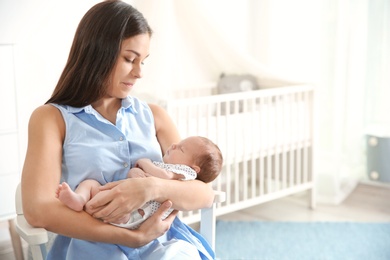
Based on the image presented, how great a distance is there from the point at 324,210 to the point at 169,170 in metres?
2.13

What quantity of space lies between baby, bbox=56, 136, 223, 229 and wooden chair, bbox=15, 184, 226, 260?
86 mm

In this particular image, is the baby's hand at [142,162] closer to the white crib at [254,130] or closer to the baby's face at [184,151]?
the baby's face at [184,151]

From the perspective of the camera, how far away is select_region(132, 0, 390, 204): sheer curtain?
11.1 ft

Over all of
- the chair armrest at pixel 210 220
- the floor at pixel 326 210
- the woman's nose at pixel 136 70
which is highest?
the woman's nose at pixel 136 70

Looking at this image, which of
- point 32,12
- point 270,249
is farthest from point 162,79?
point 270,249

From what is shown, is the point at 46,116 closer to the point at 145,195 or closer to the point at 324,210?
the point at 145,195

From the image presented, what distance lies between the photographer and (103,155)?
1.42 meters

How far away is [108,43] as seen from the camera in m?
1.41

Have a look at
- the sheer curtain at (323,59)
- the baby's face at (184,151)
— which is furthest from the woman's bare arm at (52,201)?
the sheer curtain at (323,59)

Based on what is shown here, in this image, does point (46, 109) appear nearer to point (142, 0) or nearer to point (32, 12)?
point (32, 12)

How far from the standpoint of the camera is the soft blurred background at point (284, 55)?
2.77 m

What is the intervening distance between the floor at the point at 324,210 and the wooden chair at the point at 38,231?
59.8 inches

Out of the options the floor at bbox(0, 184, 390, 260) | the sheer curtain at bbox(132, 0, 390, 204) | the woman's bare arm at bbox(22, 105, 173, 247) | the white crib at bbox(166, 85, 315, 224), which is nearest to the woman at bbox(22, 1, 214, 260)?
the woman's bare arm at bbox(22, 105, 173, 247)

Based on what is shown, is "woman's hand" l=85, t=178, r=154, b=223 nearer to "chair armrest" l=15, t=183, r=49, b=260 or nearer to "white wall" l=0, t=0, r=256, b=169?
"chair armrest" l=15, t=183, r=49, b=260
